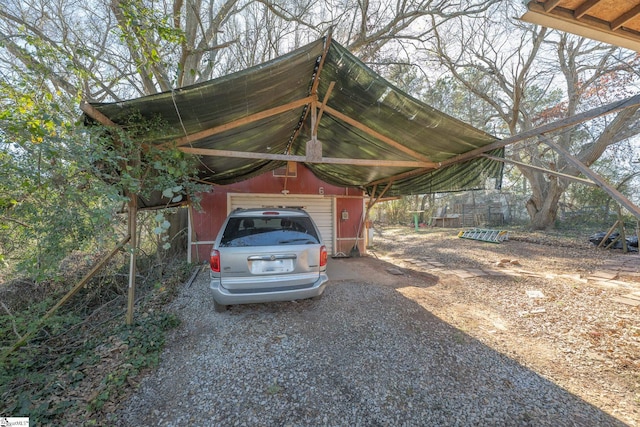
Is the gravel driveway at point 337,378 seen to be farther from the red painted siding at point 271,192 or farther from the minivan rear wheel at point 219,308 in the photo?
the red painted siding at point 271,192

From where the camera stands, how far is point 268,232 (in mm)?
3535

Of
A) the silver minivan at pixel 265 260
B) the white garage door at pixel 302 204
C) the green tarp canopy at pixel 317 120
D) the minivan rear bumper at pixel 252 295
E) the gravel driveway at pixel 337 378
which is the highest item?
the green tarp canopy at pixel 317 120

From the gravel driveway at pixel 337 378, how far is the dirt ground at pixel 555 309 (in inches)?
13.3

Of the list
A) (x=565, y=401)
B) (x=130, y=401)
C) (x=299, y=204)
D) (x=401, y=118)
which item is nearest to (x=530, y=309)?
(x=565, y=401)

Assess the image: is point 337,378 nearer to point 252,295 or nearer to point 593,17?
point 252,295

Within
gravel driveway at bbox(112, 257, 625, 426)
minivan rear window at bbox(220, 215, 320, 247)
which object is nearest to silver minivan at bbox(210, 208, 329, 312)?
minivan rear window at bbox(220, 215, 320, 247)

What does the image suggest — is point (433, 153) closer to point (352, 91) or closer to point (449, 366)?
point (352, 91)

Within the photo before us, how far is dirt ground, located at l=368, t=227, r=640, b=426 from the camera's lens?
2516 millimetres

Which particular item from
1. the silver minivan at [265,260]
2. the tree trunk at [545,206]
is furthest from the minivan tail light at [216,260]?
the tree trunk at [545,206]

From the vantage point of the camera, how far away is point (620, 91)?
A: 9977 mm

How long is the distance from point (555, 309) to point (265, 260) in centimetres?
473

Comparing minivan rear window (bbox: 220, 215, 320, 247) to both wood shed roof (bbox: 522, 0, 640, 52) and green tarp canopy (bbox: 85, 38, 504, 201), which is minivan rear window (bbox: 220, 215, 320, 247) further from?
wood shed roof (bbox: 522, 0, 640, 52)

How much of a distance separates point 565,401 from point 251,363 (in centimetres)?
297

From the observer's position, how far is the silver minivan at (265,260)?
327cm
